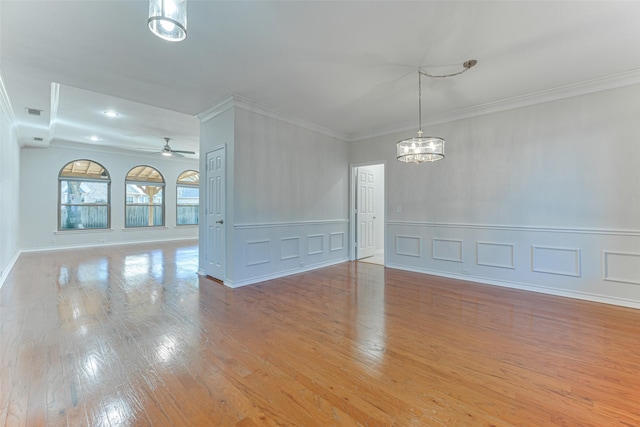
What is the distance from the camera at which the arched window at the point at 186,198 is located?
9.98 metres

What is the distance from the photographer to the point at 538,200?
13.1 ft

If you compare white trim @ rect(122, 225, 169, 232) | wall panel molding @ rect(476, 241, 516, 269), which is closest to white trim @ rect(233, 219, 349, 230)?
wall panel molding @ rect(476, 241, 516, 269)

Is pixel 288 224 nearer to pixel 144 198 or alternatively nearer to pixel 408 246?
pixel 408 246

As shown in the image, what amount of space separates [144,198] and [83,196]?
1.56 metres

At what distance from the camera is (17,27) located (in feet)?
8.12

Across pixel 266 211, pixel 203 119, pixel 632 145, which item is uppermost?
pixel 203 119

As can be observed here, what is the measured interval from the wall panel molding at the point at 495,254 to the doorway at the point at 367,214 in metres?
1.96

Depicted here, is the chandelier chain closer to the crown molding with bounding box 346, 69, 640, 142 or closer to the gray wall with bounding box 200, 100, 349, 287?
the crown molding with bounding box 346, 69, 640, 142

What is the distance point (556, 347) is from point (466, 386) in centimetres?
118

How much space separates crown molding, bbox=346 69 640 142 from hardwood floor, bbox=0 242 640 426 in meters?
2.77

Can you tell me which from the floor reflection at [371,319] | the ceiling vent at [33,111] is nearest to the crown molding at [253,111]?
the ceiling vent at [33,111]

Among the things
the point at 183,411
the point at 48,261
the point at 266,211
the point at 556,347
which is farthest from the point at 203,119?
the point at 556,347

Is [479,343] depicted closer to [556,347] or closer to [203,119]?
[556,347]

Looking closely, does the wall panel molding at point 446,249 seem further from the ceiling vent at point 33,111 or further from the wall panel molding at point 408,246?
the ceiling vent at point 33,111
